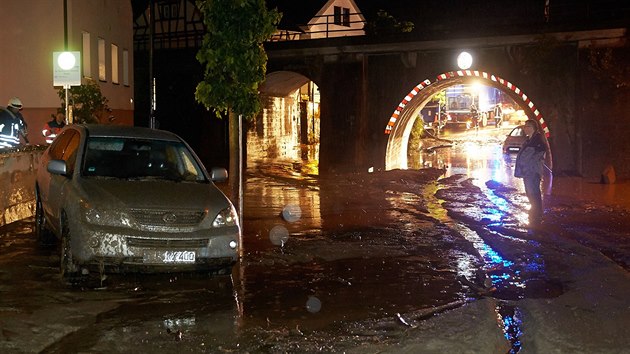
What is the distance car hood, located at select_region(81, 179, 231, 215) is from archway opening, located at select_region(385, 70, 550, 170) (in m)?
16.2

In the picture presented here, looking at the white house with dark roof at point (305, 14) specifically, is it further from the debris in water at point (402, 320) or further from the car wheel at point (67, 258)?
the debris in water at point (402, 320)

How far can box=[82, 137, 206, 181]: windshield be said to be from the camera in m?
8.70

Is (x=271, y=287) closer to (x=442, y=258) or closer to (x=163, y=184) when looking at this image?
(x=163, y=184)

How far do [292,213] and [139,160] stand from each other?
570 cm

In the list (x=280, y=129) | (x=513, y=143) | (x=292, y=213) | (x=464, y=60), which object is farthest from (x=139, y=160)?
(x=513, y=143)

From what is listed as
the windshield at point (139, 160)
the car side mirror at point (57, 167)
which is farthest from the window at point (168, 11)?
the car side mirror at point (57, 167)

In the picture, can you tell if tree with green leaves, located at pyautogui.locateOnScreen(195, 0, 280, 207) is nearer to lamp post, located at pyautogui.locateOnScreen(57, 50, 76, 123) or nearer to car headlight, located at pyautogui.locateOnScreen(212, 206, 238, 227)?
car headlight, located at pyautogui.locateOnScreen(212, 206, 238, 227)

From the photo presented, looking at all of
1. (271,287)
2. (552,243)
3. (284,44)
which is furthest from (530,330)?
(284,44)

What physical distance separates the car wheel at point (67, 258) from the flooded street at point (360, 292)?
0.72 ft

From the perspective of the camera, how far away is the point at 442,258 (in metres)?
9.98

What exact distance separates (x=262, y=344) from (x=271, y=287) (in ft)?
6.99

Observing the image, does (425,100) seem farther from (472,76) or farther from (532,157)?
(532,157)

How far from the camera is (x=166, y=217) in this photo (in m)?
7.74

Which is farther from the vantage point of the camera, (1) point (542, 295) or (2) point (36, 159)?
(2) point (36, 159)
